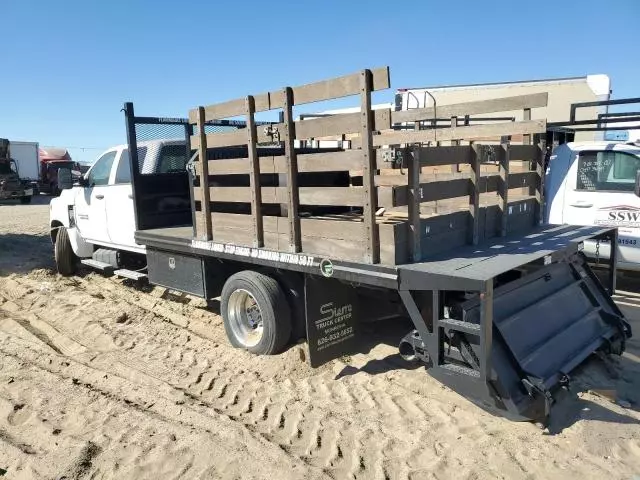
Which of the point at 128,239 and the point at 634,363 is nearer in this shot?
the point at 634,363

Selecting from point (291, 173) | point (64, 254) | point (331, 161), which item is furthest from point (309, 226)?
point (64, 254)

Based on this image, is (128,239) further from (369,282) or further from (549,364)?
(549,364)

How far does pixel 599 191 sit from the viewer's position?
6914 mm

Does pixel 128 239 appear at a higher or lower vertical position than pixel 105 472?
higher

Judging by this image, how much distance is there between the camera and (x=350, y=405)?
385 centimetres

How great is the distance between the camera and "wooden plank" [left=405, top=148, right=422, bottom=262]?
3.49m

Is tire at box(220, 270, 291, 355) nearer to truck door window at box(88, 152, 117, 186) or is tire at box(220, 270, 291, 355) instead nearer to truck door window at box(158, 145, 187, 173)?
truck door window at box(158, 145, 187, 173)

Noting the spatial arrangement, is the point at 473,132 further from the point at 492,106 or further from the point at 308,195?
the point at 308,195

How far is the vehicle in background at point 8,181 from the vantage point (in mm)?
24734

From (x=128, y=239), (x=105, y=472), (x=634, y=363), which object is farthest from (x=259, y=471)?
(x=128, y=239)

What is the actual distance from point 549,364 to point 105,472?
2.93 m

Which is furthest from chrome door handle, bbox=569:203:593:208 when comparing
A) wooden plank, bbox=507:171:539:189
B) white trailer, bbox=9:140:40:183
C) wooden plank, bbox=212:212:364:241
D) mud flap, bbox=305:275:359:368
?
white trailer, bbox=9:140:40:183

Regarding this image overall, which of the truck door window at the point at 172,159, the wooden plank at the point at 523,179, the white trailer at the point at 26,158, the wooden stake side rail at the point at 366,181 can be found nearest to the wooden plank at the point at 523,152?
the wooden stake side rail at the point at 366,181

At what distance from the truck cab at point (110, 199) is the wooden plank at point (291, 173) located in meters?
2.98
